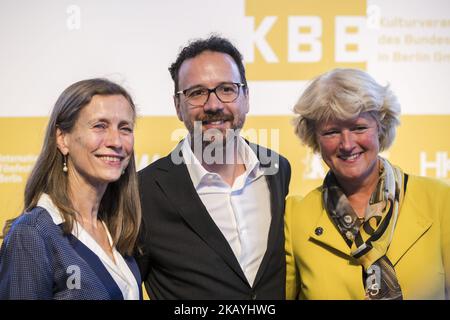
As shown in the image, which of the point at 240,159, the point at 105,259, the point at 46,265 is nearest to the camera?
the point at 46,265

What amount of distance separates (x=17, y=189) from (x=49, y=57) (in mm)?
743

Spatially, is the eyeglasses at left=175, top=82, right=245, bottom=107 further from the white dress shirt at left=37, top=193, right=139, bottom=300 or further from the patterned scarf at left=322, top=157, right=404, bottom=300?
the white dress shirt at left=37, top=193, right=139, bottom=300

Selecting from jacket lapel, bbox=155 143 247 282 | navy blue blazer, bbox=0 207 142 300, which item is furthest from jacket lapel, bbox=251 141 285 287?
navy blue blazer, bbox=0 207 142 300

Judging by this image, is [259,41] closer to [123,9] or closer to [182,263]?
[123,9]

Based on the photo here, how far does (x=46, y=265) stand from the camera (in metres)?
1.80

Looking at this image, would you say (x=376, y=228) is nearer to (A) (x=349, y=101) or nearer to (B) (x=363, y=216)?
(B) (x=363, y=216)

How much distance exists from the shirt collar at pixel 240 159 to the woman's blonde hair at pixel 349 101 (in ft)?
0.95

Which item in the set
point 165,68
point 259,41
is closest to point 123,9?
point 165,68

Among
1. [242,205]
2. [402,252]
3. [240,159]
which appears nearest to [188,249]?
[242,205]

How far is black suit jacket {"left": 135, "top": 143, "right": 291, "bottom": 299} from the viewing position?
216 cm

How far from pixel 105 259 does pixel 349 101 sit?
1.03 meters

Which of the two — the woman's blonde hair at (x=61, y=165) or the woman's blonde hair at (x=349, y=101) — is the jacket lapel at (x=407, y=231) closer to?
the woman's blonde hair at (x=349, y=101)
